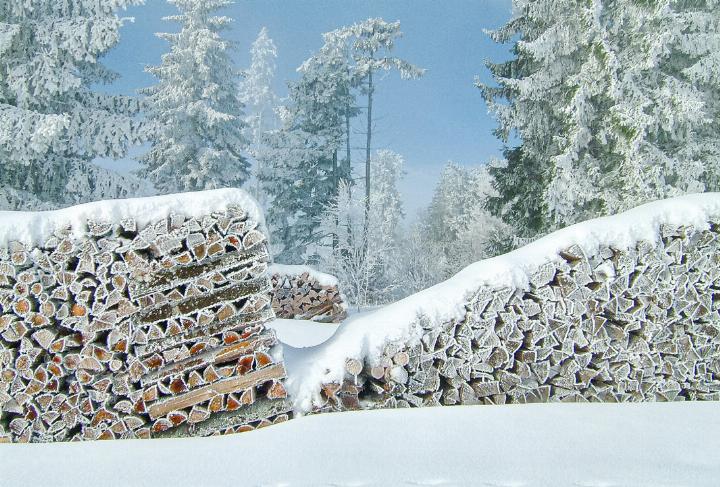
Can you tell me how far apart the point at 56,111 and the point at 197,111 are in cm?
822

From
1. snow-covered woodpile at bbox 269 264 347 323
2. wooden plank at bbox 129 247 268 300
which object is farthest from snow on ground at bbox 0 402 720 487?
snow-covered woodpile at bbox 269 264 347 323

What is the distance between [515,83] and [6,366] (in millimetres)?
13716

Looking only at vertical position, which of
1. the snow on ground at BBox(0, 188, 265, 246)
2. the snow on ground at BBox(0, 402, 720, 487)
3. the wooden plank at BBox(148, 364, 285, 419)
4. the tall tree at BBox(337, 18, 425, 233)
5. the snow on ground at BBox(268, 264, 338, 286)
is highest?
the tall tree at BBox(337, 18, 425, 233)

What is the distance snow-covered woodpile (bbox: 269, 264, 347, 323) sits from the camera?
39.3ft

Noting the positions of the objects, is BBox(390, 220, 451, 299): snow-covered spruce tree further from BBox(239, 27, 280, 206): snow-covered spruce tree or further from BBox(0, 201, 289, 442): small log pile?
BBox(0, 201, 289, 442): small log pile

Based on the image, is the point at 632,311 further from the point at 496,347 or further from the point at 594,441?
the point at 594,441

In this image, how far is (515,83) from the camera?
14.3 metres

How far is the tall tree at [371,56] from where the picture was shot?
2323cm

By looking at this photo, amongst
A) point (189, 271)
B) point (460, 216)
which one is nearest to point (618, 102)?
point (189, 271)

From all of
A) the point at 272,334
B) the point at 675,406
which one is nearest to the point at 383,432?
the point at 272,334

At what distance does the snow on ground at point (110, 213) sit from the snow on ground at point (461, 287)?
4.08 feet

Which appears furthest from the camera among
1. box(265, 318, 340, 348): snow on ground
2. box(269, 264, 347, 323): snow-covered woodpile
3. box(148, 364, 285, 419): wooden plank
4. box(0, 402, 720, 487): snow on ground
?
box(269, 264, 347, 323): snow-covered woodpile

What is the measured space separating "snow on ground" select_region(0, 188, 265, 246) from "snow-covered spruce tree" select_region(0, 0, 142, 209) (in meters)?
7.80

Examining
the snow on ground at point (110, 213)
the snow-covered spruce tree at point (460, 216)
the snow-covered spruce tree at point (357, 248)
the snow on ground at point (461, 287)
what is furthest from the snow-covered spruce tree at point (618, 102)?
the snow-covered spruce tree at point (460, 216)
